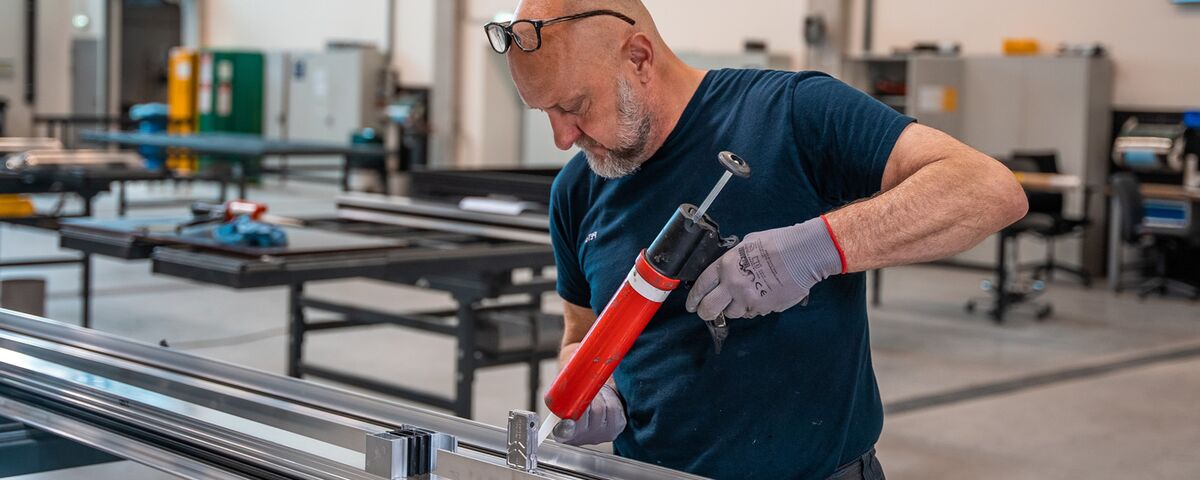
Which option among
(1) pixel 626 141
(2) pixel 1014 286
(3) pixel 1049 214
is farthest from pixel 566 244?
(3) pixel 1049 214

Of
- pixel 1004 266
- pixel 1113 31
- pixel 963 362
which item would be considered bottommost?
pixel 963 362

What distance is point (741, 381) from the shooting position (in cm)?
141

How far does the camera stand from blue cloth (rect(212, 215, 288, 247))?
3.14 m

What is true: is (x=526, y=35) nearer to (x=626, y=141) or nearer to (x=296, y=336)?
(x=626, y=141)

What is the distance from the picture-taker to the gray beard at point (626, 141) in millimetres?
1402

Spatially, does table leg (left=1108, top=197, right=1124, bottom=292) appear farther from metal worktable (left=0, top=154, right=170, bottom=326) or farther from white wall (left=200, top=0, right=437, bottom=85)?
white wall (left=200, top=0, right=437, bottom=85)

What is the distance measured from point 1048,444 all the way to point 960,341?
1903mm

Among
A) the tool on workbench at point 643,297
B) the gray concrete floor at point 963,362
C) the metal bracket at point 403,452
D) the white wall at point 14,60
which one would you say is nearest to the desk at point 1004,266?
the gray concrete floor at point 963,362

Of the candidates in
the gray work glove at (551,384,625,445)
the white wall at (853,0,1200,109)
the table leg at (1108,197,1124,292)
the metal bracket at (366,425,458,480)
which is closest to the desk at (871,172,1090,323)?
the table leg at (1108,197,1124,292)

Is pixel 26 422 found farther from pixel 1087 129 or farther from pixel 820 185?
pixel 1087 129

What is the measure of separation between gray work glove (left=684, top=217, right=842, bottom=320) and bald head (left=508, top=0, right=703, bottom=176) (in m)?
0.27

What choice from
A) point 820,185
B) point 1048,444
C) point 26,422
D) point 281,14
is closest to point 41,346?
point 26,422

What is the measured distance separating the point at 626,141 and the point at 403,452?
452 millimetres

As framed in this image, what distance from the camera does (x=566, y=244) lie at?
1594 millimetres
